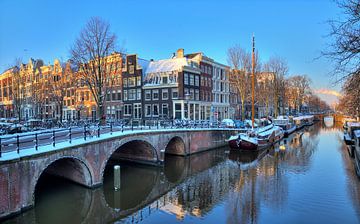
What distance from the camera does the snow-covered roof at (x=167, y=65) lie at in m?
42.2

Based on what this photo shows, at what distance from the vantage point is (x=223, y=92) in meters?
55.1

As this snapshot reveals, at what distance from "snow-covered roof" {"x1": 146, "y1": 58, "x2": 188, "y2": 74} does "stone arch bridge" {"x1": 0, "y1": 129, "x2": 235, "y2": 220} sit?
14.0 metres

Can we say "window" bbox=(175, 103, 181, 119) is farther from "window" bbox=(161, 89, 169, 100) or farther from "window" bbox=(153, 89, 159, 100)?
"window" bbox=(153, 89, 159, 100)

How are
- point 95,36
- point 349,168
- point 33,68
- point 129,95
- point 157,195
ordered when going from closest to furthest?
point 157,195
point 349,168
point 95,36
point 129,95
point 33,68

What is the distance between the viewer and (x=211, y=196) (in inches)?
654

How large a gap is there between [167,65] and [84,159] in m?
29.6

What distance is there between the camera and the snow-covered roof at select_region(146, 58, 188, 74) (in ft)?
138

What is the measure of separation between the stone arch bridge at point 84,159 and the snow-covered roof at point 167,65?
14008 mm

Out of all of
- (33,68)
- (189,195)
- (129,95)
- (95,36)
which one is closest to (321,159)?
(189,195)

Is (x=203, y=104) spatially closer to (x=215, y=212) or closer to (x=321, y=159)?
(x=321, y=159)

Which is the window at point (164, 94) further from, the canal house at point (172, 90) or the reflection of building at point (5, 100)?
the reflection of building at point (5, 100)

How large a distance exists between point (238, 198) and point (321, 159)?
1619cm

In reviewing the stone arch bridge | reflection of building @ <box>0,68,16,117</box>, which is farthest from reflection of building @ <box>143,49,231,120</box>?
reflection of building @ <box>0,68,16,117</box>

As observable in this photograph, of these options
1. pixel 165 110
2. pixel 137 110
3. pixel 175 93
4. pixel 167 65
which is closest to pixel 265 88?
pixel 175 93
